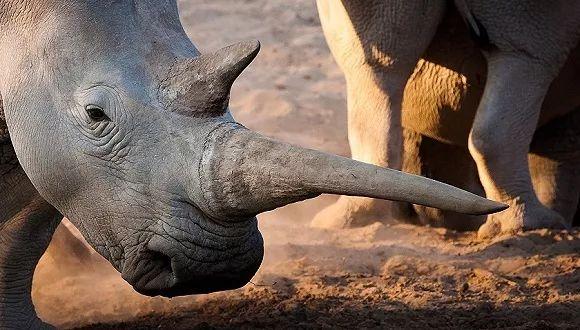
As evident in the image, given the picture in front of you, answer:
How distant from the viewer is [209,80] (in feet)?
11.2

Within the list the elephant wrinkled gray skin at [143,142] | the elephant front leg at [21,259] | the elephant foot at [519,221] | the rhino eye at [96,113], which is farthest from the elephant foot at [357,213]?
the rhino eye at [96,113]

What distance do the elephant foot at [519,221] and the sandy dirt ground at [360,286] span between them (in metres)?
0.10

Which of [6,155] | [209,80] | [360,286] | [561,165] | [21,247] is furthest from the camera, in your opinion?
[561,165]

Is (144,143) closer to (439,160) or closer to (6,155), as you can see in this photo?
(6,155)

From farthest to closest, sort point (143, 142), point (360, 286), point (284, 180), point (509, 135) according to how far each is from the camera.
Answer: point (509, 135)
point (360, 286)
point (143, 142)
point (284, 180)

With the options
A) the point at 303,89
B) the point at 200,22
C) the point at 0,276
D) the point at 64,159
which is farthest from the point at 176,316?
the point at 200,22

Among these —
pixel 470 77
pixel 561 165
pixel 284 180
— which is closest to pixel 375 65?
pixel 470 77

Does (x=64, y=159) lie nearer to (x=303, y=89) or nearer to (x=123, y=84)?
(x=123, y=84)

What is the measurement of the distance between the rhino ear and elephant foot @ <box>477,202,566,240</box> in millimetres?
2886

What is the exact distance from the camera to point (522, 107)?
607 centimetres

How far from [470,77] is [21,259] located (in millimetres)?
2400

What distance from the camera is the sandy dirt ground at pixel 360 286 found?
4.90 m

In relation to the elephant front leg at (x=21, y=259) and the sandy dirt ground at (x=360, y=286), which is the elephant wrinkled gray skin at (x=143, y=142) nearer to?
the elephant front leg at (x=21, y=259)

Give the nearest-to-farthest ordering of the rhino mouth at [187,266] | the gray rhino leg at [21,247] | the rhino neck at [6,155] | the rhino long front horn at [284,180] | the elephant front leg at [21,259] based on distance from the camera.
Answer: the rhino long front horn at [284,180]
the rhino mouth at [187,266]
the rhino neck at [6,155]
the gray rhino leg at [21,247]
the elephant front leg at [21,259]
